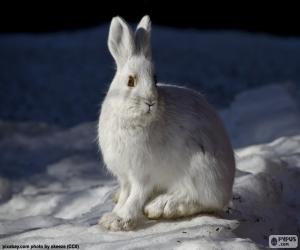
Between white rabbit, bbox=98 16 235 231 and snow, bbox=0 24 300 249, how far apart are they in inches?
4.3

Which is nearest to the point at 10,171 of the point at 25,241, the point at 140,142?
the point at 25,241

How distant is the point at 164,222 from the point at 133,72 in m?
0.71

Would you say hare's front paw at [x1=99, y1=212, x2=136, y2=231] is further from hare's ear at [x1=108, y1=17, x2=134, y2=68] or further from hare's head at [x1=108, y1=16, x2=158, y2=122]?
hare's ear at [x1=108, y1=17, x2=134, y2=68]

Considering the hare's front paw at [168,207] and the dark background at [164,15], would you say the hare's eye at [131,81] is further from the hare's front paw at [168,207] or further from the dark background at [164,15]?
the dark background at [164,15]

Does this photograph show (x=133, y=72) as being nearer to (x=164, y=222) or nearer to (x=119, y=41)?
(x=119, y=41)

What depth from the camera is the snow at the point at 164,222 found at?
10.2 feet

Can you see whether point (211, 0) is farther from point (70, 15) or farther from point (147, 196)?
point (147, 196)

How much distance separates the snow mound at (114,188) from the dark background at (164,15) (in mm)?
5113

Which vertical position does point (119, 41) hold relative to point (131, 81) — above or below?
above

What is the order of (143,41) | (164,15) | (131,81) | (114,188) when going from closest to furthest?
(131,81), (143,41), (114,188), (164,15)

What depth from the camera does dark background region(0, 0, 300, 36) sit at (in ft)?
41.8

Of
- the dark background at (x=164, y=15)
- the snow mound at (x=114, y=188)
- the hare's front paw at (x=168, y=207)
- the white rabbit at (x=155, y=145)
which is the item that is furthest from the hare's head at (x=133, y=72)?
the dark background at (x=164, y=15)

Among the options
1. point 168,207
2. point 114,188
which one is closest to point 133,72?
point 168,207

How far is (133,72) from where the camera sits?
3.01 m
